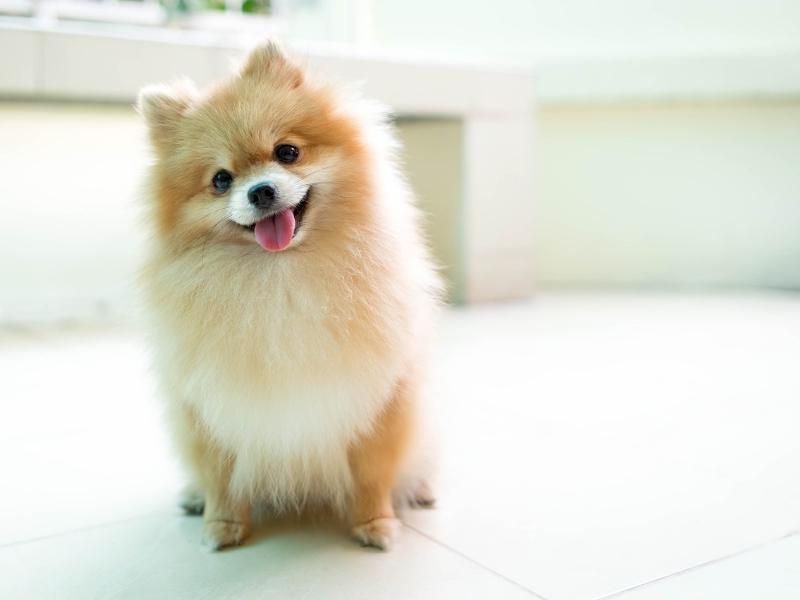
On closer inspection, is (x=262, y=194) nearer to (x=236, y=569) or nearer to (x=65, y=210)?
(x=236, y=569)

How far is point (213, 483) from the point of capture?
1.47 metres

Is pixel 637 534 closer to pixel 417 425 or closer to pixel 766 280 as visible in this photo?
pixel 417 425

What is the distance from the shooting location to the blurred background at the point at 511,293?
1.41 m

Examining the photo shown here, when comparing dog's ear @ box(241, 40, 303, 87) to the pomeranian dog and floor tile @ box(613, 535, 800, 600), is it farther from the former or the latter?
floor tile @ box(613, 535, 800, 600)

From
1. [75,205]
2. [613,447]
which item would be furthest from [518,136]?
[613,447]

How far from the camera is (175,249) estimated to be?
1423 mm

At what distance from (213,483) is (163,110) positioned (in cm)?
61

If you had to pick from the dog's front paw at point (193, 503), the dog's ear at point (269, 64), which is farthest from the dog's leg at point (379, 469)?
the dog's ear at point (269, 64)

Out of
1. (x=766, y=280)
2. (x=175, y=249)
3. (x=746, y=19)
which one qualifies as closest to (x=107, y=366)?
(x=175, y=249)

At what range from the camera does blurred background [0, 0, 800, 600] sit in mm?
1411

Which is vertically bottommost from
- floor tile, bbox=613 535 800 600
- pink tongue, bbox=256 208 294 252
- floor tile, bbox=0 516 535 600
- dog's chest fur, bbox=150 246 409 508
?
floor tile, bbox=0 516 535 600

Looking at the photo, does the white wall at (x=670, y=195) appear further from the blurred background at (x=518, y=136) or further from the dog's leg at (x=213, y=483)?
the dog's leg at (x=213, y=483)

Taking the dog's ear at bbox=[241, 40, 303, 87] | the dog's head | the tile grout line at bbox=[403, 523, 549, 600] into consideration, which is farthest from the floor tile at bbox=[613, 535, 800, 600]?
the dog's ear at bbox=[241, 40, 303, 87]

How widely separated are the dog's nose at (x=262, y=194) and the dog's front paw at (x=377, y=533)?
550 mm
